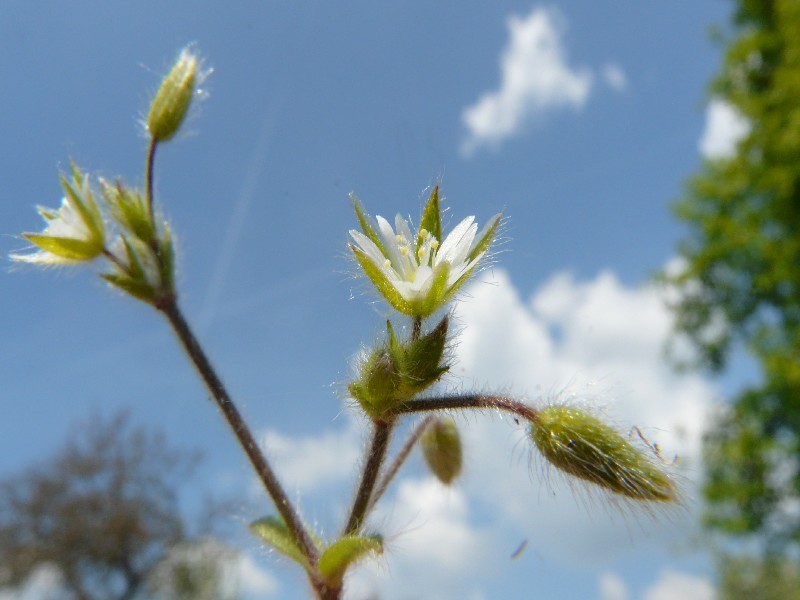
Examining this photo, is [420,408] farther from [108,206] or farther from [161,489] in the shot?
→ [161,489]

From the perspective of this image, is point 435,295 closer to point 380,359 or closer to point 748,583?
point 380,359

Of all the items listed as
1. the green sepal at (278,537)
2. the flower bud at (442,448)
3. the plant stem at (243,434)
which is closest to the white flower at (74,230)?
the plant stem at (243,434)

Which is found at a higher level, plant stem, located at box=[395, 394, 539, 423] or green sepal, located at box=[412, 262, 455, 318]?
green sepal, located at box=[412, 262, 455, 318]

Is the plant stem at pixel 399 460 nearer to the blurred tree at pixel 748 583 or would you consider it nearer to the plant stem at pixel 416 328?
the plant stem at pixel 416 328

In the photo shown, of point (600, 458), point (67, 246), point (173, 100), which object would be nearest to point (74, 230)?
point (67, 246)

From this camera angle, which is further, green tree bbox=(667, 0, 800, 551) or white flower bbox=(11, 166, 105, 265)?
green tree bbox=(667, 0, 800, 551)

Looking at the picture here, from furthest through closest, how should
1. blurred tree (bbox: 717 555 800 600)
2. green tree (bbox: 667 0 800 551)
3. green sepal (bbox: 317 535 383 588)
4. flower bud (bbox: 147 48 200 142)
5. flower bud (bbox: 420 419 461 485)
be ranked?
blurred tree (bbox: 717 555 800 600), green tree (bbox: 667 0 800 551), flower bud (bbox: 420 419 461 485), flower bud (bbox: 147 48 200 142), green sepal (bbox: 317 535 383 588)

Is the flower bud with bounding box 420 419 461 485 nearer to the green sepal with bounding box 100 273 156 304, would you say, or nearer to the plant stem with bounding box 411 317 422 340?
the plant stem with bounding box 411 317 422 340

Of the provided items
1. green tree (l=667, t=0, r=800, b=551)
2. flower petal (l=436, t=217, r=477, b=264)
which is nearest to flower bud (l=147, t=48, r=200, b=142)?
flower petal (l=436, t=217, r=477, b=264)

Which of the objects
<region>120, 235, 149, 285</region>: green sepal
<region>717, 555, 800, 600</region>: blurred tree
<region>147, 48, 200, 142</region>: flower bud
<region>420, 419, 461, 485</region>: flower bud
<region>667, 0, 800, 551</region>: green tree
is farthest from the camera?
<region>717, 555, 800, 600</region>: blurred tree

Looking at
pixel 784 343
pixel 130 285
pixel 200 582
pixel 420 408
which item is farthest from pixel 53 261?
pixel 200 582
